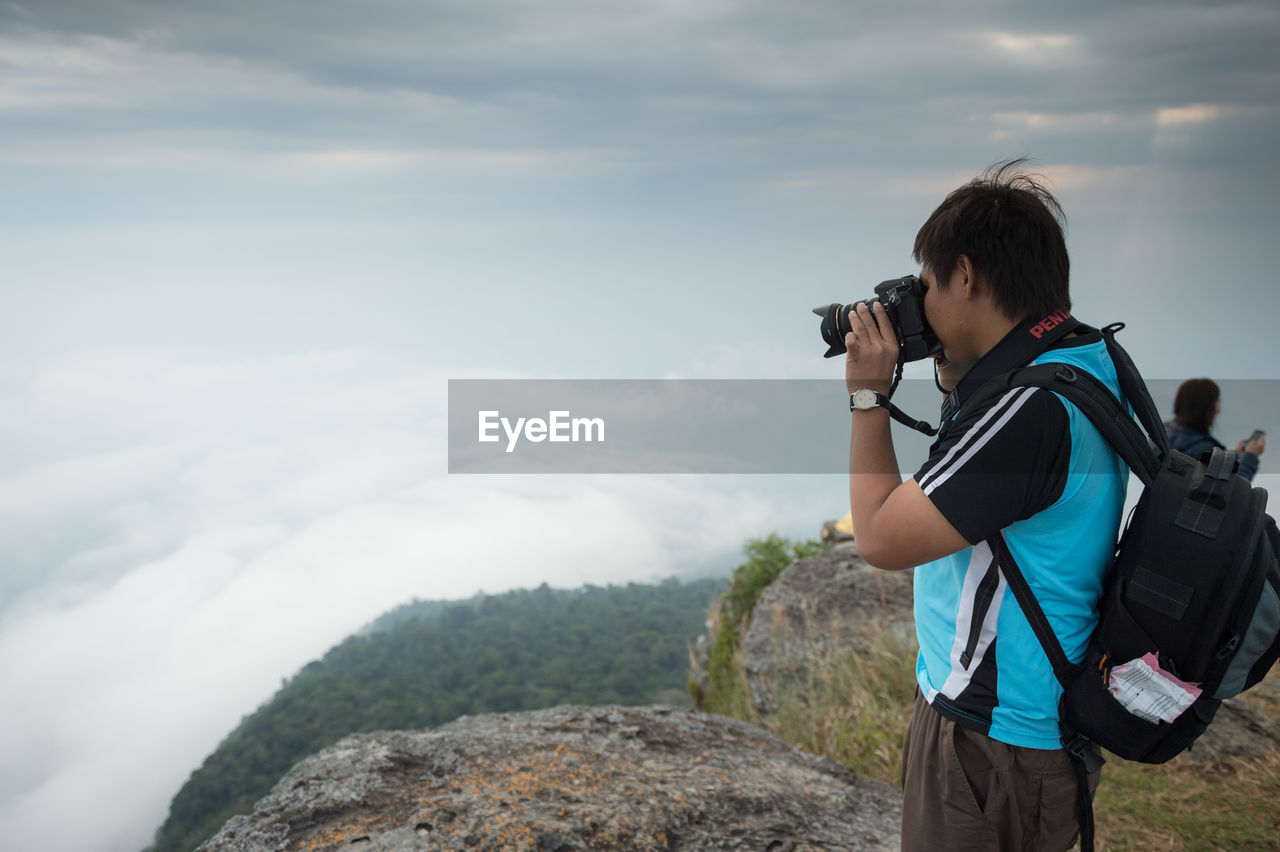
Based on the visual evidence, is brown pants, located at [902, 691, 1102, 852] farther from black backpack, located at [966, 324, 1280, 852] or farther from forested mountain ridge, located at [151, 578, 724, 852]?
forested mountain ridge, located at [151, 578, 724, 852]

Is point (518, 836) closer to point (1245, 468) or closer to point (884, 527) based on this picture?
point (884, 527)

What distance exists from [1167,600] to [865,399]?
716mm

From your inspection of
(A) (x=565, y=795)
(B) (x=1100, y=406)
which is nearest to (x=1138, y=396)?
(B) (x=1100, y=406)

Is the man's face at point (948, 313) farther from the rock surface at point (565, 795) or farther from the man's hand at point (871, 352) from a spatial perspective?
the rock surface at point (565, 795)

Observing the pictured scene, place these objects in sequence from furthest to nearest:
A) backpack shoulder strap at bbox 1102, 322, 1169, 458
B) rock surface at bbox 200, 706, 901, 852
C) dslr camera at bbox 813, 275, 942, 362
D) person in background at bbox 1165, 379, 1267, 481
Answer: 1. person in background at bbox 1165, 379, 1267, 481
2. rock surface at bbox 200, 706, 901, 852
3. dslr camera at bbox 813, 275, 942, 362
4. backpack shoulder strap at bbox 1102, 322, 1169, 458

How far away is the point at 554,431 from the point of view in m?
4.26

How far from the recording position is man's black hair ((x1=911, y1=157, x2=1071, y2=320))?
1831mm

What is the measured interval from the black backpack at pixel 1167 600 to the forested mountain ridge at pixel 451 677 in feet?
47.3

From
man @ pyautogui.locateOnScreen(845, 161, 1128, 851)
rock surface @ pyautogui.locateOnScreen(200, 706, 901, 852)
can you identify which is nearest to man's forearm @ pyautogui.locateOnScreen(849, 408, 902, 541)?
man @ pyautogui.locateOnScreen(845, 161, 1128, 851)

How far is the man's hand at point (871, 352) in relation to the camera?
1951mm

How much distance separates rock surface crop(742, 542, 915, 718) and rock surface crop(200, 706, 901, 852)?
2.55 meters

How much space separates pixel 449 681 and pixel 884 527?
35.7 metres

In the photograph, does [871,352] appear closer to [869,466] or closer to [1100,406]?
[869,466]

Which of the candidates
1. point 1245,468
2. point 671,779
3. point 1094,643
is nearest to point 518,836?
point 671,779
